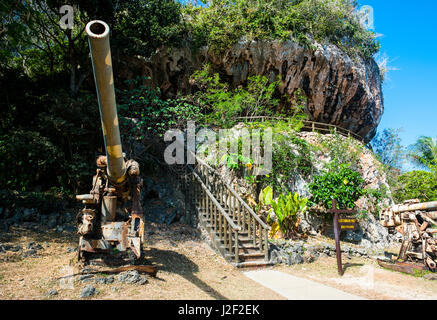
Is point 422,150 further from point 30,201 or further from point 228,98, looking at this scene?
point 30,201

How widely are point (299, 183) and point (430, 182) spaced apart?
8433 millimetres

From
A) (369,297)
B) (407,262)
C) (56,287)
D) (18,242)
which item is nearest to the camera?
(56,287)

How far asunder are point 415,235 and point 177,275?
19.4 feet

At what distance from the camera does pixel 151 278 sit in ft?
14.9

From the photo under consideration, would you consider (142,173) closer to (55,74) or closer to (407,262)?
(55,74)

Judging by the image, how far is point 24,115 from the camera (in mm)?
8688

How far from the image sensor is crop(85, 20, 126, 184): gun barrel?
2.51 meters

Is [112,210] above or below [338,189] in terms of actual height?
below

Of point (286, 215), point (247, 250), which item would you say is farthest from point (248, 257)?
point (286, 215)

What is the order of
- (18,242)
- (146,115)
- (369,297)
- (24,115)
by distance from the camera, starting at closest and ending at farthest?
(369,297) → (18,242) → (24,115) → (146,115)

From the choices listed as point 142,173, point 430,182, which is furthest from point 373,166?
point 142,173

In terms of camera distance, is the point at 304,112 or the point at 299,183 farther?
the point at 304,112

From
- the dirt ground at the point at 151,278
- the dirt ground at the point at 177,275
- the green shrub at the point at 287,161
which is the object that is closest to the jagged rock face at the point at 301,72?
the green shrub at the point at 287,161

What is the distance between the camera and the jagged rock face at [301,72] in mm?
12602
